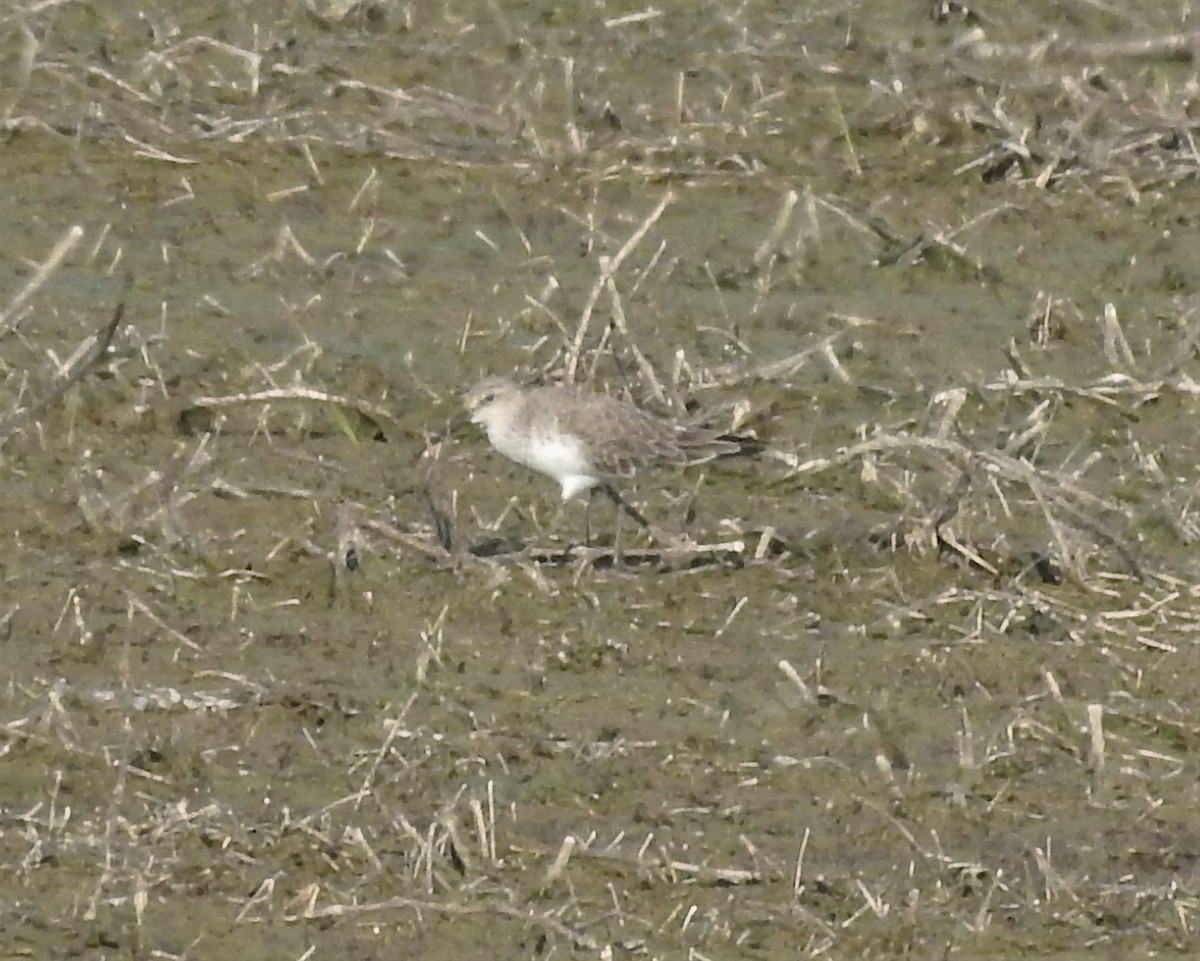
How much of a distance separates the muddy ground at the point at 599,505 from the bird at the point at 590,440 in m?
0.15

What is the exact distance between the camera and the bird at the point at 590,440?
7.60 meters

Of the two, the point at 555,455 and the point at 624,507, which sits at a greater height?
the point at 555,455

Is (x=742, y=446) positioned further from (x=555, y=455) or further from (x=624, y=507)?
(x=555, y=455)

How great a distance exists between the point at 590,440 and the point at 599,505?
0.93ft

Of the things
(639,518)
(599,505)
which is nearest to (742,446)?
(639,518)

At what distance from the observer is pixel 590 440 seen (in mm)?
7617

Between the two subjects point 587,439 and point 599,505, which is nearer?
point 587,439

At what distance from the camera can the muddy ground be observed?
5715 mm

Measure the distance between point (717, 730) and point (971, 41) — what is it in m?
5.25

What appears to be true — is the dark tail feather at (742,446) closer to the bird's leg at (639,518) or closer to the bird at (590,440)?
the bird at (590,440)

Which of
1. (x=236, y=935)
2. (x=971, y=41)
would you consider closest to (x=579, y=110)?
(x=971, y=41)

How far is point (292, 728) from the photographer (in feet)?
20.7

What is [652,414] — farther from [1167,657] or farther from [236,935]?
[236,935]

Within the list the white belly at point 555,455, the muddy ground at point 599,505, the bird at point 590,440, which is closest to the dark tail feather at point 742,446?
the bird at point 590,440
